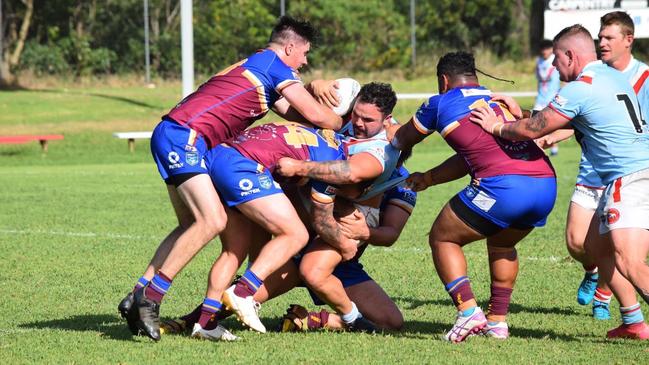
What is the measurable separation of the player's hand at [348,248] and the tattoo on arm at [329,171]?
52cm

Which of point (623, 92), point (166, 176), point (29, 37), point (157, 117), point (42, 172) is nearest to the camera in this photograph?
point (623, 92)

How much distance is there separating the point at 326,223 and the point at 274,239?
36 centimetres

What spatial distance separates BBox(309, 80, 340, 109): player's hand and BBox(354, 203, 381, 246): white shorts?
0.75m

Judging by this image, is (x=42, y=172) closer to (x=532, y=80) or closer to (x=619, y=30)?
(x=619, y=30)

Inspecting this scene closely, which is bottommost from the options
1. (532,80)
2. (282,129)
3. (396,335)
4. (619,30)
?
(532,80)

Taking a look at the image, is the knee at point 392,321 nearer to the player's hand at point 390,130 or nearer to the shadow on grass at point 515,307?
the shadow on grass at point 515,307

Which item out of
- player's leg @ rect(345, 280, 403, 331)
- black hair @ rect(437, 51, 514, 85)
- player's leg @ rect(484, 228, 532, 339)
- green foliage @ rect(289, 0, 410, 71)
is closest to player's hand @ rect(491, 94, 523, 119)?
black hair @ rect(437, 51, 514, 85)

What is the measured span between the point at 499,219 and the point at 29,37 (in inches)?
1480

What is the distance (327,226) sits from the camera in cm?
706

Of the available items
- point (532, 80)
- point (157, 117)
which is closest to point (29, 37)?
point (157, 117)

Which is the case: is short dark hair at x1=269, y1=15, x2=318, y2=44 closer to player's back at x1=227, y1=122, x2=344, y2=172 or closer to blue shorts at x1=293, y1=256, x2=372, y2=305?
player's back at x1=227, y1=122, x2=344, y2=172

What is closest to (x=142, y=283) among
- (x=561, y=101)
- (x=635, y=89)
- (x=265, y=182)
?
(x=265, y=182)

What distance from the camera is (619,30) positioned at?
7355 mm

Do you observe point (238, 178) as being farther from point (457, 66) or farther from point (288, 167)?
point (457, 66)
